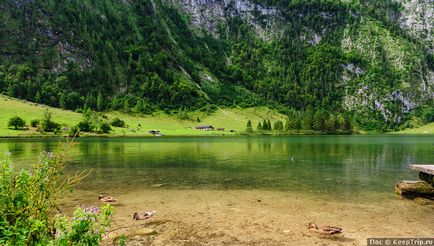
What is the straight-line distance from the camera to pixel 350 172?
49531 millimetres

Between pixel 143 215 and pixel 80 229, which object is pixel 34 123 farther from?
pixel 80 229

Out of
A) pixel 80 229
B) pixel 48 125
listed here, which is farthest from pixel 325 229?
pixel 48 125

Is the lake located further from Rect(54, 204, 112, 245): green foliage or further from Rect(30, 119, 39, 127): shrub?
Rect(30, 119, 39, 127): shrub

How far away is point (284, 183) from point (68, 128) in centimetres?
17799

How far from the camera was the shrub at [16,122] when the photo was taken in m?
174

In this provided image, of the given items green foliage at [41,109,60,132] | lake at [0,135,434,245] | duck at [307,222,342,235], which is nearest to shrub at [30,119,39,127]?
green foliage at [41,109,60,132]

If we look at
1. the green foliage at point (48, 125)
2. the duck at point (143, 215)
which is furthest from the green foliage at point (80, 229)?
the green foliage at point (48, 125)

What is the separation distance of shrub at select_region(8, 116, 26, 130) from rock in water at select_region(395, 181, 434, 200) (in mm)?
188063

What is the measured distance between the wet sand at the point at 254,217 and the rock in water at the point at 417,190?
1.43 m

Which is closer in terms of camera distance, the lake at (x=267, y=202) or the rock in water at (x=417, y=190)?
the lake at (x=267, y=202)

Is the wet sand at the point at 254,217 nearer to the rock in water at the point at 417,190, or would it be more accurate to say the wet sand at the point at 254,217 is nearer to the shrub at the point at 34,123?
the rock in water at the point at 417,190

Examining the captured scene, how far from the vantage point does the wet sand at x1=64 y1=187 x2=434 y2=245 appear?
63.9 ft

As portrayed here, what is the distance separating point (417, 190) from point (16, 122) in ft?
621

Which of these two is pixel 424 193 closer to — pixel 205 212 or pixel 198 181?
pixel 205 212
